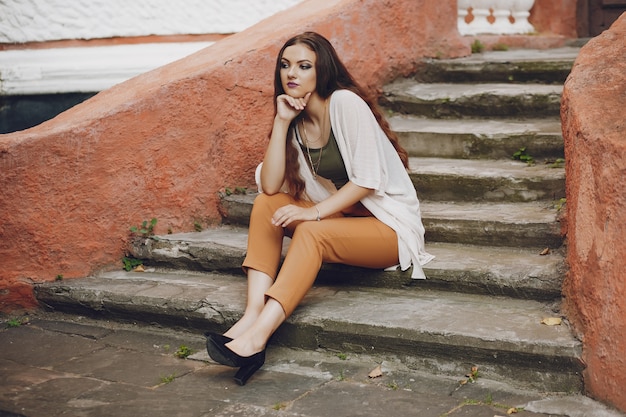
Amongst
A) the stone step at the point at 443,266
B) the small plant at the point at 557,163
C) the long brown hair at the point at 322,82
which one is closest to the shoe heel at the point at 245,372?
the stone step at the point at 443,266

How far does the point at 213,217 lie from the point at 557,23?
3797 millimetres

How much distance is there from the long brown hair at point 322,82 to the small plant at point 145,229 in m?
1.15

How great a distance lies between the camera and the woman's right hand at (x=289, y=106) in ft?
13.6

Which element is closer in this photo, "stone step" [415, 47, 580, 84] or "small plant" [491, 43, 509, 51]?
"stone step" [415, 47, 580, 84]

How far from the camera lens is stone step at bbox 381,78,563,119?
554 centimetres

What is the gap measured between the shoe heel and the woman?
182 millimetres

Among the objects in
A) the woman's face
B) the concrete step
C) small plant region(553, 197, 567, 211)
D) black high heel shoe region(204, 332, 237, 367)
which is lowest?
black high heel shoe region(204, 332, 237, 367)

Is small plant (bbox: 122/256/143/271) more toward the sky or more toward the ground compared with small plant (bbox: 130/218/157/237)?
more toward the ground

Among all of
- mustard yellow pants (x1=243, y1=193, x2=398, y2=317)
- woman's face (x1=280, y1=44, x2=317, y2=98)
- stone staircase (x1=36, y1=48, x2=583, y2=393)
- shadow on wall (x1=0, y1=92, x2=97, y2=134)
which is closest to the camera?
stone staircase (x1=36, y1=48, x2=583, y2=393)

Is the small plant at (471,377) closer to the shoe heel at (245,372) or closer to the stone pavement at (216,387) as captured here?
the stone pavement at (216,387)

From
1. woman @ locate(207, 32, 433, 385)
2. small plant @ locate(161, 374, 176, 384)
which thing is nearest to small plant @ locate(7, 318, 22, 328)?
small plant @ locate(161, 374, 176, 384)

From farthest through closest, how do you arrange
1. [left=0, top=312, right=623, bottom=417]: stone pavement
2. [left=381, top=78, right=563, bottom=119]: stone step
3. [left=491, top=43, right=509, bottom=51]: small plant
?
[left=491, top=43, right=509, bottom=51]: small plant < [left=381, top=78, right=563, bottom=119]: stone step < [left=0, top=312, right=623, bottom=417]: stone pavement

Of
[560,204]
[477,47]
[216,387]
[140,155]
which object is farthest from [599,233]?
[477,47]

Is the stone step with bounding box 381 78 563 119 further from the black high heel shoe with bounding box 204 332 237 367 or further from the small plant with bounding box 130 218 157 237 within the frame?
the black high heel shoe with bounding box 204 332 237 367
